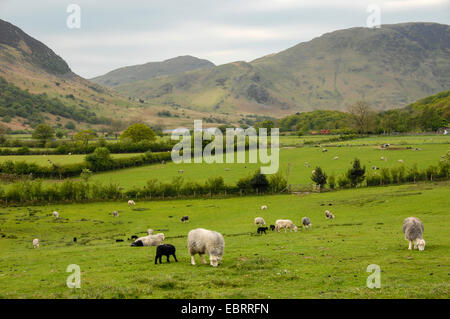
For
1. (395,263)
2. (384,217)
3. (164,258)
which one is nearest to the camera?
(395,263)

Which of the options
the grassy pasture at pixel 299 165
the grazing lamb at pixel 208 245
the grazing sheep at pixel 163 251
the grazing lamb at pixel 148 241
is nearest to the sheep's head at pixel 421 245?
the grazing lamb at pixel 208 245

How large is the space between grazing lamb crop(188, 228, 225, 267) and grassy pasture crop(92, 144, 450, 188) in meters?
57.2

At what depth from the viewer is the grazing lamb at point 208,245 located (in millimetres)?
21531

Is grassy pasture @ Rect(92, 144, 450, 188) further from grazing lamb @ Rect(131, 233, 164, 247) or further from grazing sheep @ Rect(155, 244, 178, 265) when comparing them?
grazing sheep @ Rect(155, 244, 178, 265)

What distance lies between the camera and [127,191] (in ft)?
233

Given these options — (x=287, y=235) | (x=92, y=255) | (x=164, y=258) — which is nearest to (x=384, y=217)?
(x=287, y=235)

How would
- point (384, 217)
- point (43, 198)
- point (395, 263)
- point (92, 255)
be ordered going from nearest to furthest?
point (395, 263)
point (92, 255)
point (384, 217)
point (43, 198)

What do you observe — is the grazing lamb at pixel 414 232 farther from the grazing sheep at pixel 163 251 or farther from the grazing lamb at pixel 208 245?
the grazing sheep at pixel 163 251

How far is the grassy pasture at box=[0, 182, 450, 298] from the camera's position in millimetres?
16500

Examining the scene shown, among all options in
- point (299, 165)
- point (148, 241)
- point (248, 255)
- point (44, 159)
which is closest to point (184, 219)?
point (148, 241)

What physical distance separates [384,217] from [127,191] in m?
44.5

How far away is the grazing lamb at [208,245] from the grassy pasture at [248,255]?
54 centimetres
